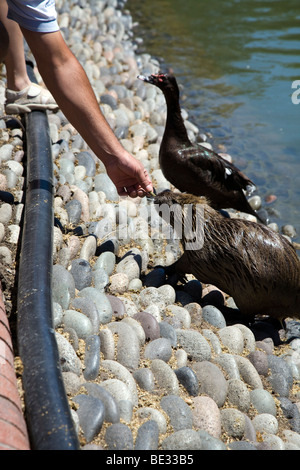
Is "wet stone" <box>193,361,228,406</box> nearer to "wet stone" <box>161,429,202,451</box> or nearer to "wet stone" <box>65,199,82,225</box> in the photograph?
"wet stone" <box>161,429,202,451</box>

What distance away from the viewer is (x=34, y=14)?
3.06 metres

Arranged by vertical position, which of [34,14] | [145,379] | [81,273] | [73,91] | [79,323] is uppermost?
[34,14]

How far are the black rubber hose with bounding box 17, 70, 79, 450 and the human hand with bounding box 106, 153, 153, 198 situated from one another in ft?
1.69

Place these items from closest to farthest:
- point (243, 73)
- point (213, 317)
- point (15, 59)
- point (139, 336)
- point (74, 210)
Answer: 1. point (139, 336)
2. point (213, 317)
3. point (74, 210)
4. point (15, 59)
5. point (243, 73)

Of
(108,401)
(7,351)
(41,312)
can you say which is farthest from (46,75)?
(108,401)

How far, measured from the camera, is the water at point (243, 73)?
24.6ft

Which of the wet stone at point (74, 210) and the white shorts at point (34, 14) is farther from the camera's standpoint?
the wet stone at point (74, 210)

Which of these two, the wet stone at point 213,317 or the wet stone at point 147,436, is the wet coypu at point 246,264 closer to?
the wet stone at point 213,317

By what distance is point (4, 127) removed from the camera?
5066mm

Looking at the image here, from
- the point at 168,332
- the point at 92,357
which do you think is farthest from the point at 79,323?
the point at 168,332

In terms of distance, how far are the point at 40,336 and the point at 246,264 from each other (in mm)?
2112

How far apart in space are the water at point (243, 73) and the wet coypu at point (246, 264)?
2328 millimetres

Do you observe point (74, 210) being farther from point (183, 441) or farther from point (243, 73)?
point (243, 73)

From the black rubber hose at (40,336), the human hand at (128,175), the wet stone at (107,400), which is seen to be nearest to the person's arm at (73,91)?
the human hand at (128,175)
